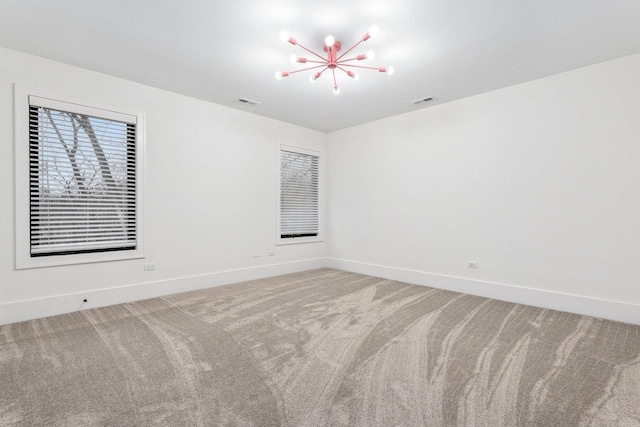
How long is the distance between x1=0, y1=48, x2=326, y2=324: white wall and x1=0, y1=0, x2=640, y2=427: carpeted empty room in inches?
1.0

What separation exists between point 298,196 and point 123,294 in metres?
3.34

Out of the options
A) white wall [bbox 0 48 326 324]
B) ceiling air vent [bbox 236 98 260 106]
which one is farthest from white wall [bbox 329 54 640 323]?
ceiling air vent [bbox 236 98 260 106]

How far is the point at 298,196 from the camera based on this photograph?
6.04 metres

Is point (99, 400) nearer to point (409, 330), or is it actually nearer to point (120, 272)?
point (120, 272)

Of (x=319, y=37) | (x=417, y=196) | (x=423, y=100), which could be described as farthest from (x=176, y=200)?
(x=423, y=100)

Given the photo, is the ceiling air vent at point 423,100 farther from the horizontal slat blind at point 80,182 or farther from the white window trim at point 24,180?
the white window trim at point 24,180

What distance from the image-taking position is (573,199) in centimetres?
356

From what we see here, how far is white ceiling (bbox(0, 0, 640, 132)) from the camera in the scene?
8.12ft

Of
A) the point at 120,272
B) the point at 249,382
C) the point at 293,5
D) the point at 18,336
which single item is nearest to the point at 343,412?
the point at 249,382

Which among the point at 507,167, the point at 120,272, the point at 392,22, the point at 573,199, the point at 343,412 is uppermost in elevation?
the point at 392,22

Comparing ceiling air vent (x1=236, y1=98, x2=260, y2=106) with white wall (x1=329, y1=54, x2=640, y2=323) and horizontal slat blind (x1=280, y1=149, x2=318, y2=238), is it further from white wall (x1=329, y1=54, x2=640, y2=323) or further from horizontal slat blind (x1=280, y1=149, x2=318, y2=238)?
white wall (x1=329, y1=54, x2=640, y2=323)

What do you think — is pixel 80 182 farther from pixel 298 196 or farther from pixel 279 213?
pixel 298 196

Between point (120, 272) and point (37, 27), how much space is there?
274cm

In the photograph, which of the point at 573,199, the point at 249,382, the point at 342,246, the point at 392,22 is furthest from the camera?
the point at 342,246
